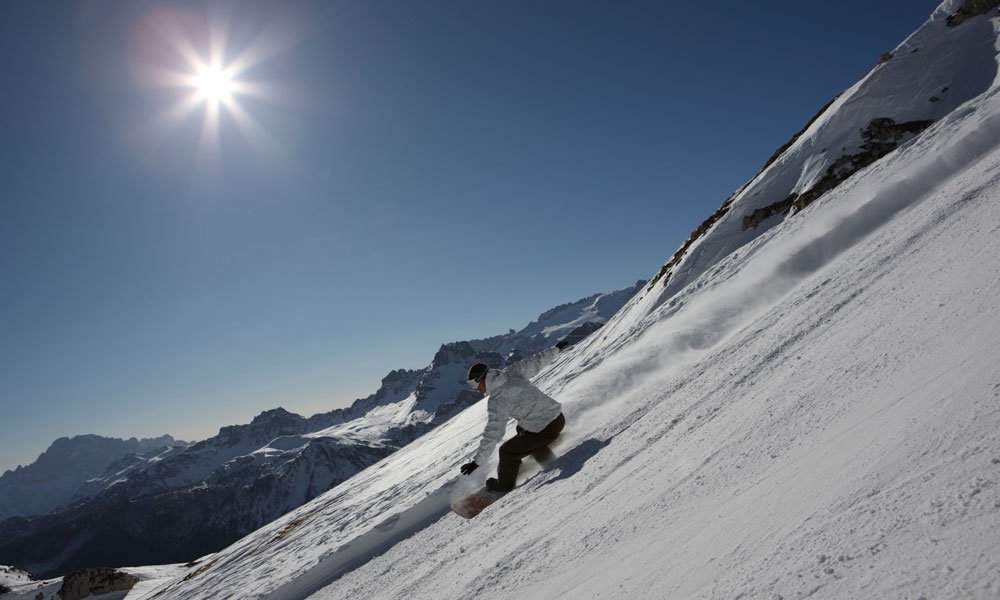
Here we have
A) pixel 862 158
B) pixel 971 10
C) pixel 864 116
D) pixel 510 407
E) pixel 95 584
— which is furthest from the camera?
pixel 95 584

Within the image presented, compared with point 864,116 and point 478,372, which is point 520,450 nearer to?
point 478,372

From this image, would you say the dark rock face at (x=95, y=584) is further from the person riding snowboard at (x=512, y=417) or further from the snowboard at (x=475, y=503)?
the person riding snowboard at (x=512, y=417)

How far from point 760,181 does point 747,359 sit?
62.6ft

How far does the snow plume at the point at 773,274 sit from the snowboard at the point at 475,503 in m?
1.50

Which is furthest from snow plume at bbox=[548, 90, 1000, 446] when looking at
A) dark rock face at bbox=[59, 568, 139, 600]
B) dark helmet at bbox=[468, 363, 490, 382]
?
dark rock face at bbox=[59, 568, 139, 600]

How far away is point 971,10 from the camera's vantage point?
22.3 metres

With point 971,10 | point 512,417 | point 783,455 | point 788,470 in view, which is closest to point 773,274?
point 512,417

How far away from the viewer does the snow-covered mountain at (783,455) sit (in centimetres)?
222

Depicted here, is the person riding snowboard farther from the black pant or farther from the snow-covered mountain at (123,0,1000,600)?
the snow-covered mountain at (123,0,1000,600)

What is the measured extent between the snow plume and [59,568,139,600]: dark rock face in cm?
3383

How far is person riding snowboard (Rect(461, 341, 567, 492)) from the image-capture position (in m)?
7.12

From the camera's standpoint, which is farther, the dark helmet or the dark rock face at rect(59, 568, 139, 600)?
the dark rock face at rect(59, 568, 139, 600)

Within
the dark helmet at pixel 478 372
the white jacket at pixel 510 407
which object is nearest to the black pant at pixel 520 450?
the white jacket at pixel 510 407

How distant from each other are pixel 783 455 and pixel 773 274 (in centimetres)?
839
